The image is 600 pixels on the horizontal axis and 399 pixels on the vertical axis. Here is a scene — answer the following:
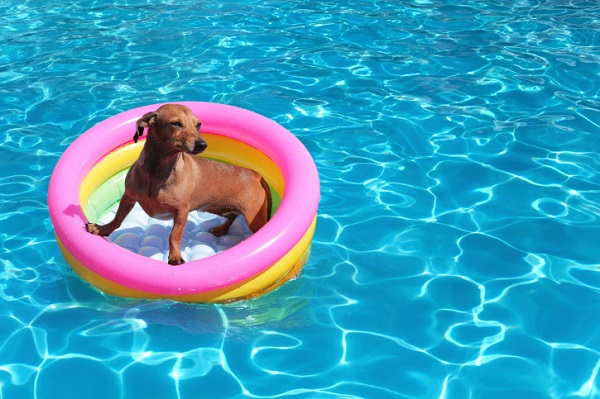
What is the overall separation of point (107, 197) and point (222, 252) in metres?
1.36

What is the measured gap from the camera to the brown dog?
3730mm

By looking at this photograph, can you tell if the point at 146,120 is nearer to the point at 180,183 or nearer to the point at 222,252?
the point at 180,183

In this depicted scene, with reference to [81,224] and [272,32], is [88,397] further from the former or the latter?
[272,32]

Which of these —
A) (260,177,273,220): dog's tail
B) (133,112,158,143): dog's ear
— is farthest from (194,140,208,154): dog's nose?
(260,177,273,220): dog's tail

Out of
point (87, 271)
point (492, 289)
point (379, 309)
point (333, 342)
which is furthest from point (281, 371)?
point (492, 289)

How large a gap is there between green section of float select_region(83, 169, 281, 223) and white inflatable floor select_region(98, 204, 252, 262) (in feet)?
0.21

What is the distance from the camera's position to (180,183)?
13.2 ft

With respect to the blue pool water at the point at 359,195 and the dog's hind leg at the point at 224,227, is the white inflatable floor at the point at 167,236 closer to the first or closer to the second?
the dog's hind leg at the point at 224,227

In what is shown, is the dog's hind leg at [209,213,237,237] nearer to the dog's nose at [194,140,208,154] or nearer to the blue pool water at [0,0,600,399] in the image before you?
the blue pool water at [0,0,600,399]

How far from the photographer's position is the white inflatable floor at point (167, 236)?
14.8ft

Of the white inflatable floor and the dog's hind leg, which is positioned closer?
the white inflatable floor

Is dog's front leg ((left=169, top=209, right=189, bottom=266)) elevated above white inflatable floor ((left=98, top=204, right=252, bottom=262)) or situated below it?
above

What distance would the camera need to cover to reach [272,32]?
841 centimetres

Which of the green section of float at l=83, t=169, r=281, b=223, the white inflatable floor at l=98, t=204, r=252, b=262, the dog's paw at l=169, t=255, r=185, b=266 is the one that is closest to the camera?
the dog's paw at l=169, t=255, r=185, b=266
